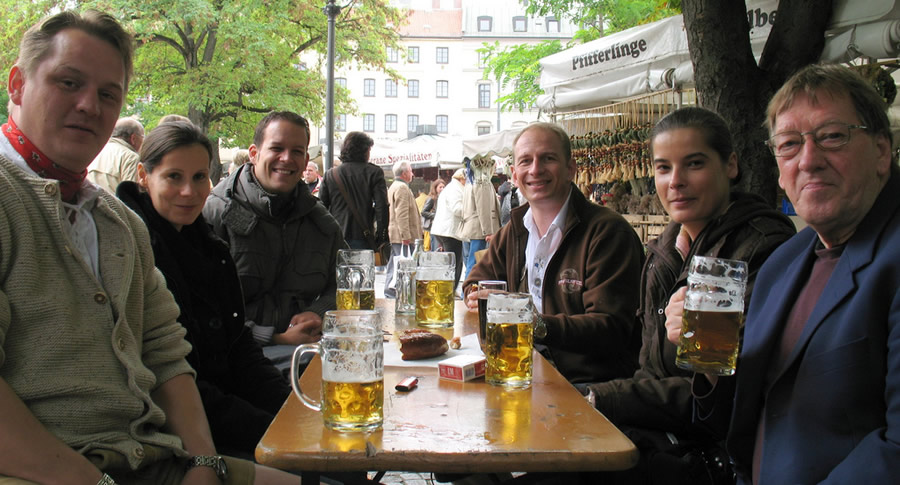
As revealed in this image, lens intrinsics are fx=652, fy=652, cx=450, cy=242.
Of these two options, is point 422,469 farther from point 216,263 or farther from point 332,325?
point 216,263

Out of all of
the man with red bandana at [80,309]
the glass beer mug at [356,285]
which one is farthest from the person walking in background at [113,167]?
the man with red bandana at [80,309]

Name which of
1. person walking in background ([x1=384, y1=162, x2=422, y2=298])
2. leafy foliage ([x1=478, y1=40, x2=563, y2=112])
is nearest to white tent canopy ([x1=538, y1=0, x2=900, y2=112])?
person walking in background ([x1=384, y1=162, x2=422, y2=298])

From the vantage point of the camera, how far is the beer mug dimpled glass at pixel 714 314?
148cm

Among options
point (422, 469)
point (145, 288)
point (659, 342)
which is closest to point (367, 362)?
point (422, 469)

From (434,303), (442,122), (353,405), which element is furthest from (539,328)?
(442,122)

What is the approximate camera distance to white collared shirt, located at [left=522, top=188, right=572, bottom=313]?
2.84 m

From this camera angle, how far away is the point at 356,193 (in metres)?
6.42

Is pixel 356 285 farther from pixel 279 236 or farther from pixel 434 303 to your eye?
pixel 279 236

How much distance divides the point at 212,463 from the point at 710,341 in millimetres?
1230

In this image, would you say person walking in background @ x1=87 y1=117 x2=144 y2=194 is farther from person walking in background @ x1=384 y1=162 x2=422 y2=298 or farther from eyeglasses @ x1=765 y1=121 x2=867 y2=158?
person walking in background @ x1=384 y1=162 x2=422 y2=298

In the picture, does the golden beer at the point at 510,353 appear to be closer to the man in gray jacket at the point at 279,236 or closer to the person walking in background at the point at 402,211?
the man in gray jacket at the point at 279,236

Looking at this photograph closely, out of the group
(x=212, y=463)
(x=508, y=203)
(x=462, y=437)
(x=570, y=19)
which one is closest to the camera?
(x=462, y=437)

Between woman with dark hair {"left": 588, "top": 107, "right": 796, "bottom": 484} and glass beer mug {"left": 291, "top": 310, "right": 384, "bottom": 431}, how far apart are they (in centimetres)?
91

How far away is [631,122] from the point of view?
5.16 m
